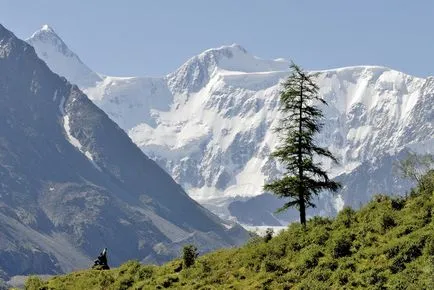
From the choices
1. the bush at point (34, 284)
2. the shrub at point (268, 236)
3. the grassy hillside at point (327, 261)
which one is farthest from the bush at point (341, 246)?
the bush at point (34, 284)

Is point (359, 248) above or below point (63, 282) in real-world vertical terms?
below

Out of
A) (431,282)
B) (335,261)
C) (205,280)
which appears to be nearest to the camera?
(431,282)

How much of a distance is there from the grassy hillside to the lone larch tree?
6050mm

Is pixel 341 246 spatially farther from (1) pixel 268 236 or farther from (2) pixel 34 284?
(2) pixel 34 284

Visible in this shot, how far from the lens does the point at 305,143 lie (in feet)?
183

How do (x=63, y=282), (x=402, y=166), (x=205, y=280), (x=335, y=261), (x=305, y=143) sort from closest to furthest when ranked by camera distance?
1. (x=335, y=261)
2. (x=205, y=280)
3. (x=63, y=282)
4. (x=305, y=143)
5. (x=402, y=166)

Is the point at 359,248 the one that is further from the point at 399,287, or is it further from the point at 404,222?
A: the point at 399,287

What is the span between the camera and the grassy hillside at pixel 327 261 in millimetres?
35031

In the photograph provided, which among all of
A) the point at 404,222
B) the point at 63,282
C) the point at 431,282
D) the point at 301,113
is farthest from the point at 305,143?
the point at 431,282

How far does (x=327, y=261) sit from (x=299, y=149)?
1831 cm

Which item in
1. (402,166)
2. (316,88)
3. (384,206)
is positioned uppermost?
(316,88)

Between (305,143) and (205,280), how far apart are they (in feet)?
59.9

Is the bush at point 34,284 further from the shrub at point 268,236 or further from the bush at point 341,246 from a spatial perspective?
the bush at point 341,246

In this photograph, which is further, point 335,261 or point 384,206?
point 384,206
